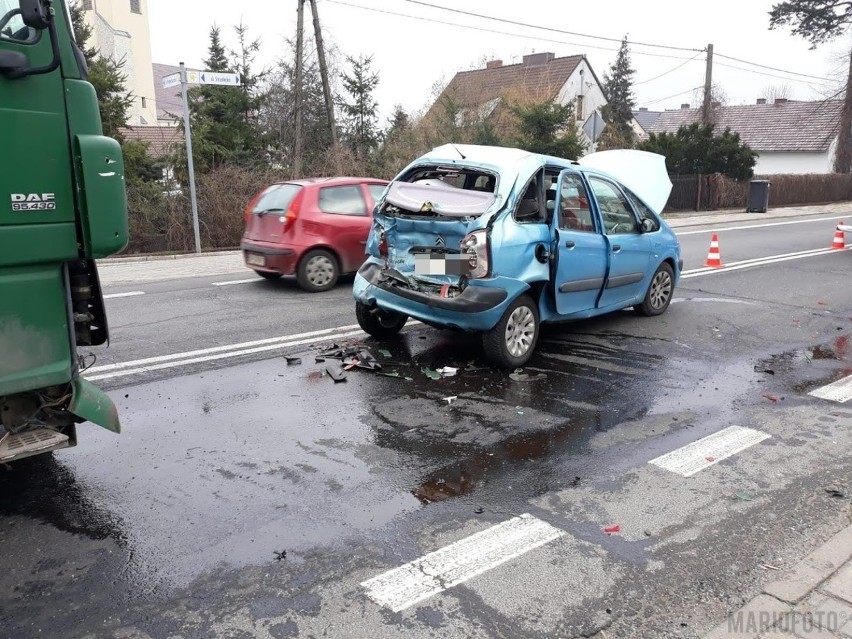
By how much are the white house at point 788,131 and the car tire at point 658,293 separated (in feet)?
137

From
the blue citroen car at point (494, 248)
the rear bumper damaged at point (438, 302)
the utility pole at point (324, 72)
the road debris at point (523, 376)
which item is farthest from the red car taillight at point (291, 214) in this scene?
the utility pole at point (324, 72)

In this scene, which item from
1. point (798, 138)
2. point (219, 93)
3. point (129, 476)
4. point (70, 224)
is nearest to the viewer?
point (70, 224)

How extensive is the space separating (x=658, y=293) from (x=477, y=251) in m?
3.77

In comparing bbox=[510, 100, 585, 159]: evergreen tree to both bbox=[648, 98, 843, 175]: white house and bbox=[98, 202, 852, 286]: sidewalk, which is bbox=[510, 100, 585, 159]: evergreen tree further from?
bbox=[648, 98, 843, 175]: white house

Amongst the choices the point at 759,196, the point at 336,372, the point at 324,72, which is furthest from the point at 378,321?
the point at 759,196

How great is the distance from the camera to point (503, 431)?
5223 millimetres

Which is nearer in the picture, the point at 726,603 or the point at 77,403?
the point at 726,603

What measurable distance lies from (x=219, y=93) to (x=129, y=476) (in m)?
19.8

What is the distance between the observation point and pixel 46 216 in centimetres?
356

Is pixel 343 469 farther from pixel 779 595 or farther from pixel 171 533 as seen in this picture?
pixel 779 595

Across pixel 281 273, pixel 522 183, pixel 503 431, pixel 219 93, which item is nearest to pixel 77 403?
pixel 503 431

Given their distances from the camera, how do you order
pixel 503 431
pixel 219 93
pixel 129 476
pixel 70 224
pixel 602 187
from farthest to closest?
pixel 219 93
pixel 602 187
pixel 503 431
pixel 129 476
pixel 70 224

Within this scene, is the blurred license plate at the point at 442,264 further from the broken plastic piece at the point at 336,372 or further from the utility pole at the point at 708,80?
the utility pole at the point at 708,80

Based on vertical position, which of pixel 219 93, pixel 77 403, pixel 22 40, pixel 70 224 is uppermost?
pixel 219 93
